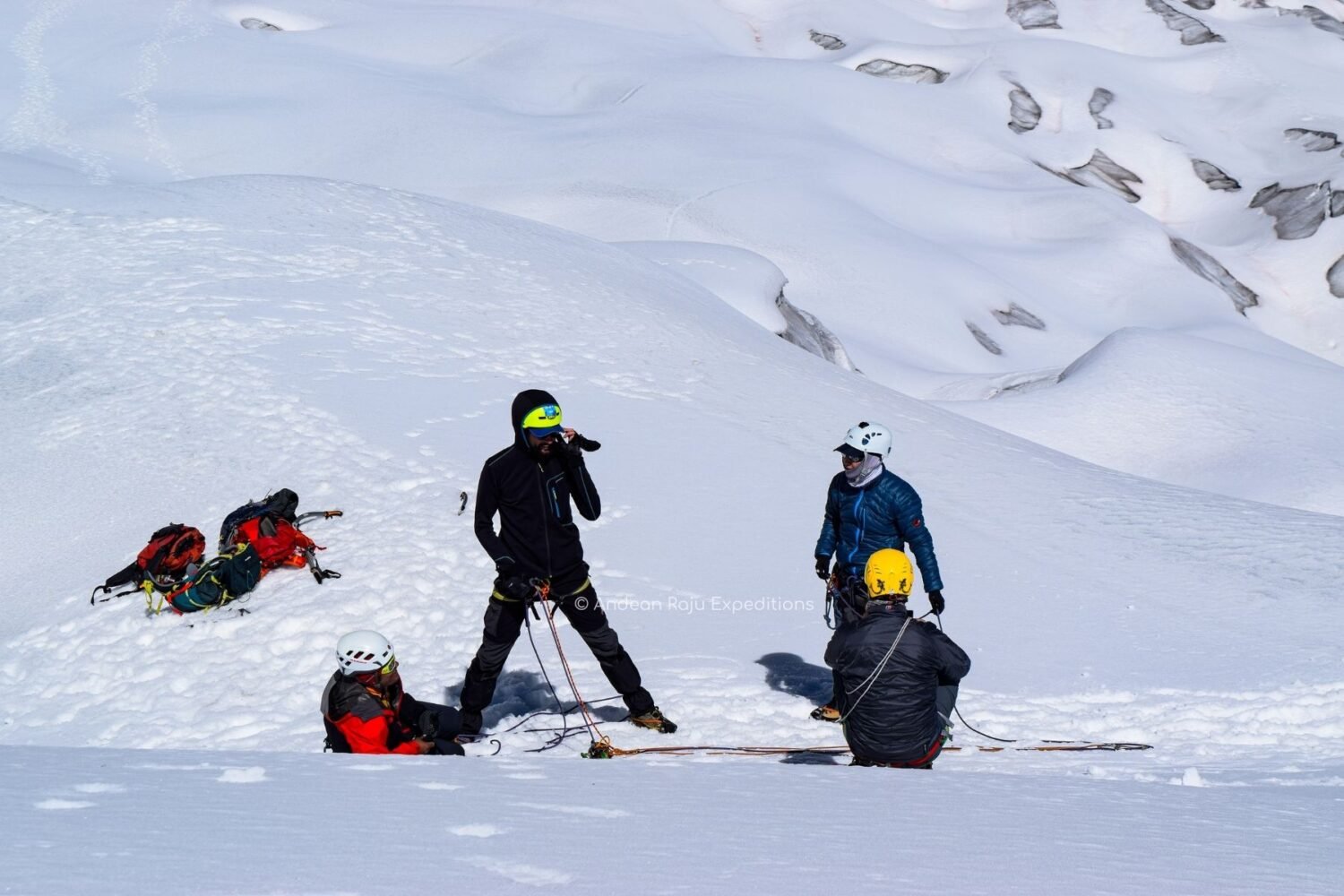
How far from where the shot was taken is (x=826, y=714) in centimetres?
725

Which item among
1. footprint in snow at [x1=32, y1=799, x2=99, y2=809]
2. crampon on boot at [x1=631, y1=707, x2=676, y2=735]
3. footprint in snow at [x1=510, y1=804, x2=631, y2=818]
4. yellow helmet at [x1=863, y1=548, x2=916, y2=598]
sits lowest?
crampon on boot at [x1=631, y1=707, x2=676, y2=735]

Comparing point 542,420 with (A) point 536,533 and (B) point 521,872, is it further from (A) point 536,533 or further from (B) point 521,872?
(B) point 521,872

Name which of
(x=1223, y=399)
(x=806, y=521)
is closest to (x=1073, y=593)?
(x=806, y=521)

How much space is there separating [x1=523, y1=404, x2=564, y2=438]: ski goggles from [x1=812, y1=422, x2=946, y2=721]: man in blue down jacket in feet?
5.85

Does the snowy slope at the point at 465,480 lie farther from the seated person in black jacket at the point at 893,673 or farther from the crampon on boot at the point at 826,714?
the seated person in black jacket at the point at 893,673

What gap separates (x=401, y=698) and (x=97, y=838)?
2.42 m

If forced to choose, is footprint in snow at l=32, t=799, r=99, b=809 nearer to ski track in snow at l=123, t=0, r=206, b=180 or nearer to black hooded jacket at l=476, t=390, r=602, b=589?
black hooded jacket at l=476, t=390, r=602, b=589

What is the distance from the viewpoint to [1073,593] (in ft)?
31.1

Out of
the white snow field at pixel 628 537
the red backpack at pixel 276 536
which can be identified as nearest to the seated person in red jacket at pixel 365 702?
the white snow field at pixel 628 537

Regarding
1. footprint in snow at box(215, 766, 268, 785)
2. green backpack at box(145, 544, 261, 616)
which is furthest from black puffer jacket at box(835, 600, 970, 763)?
green backpack at box(145, 544, 261, 616)

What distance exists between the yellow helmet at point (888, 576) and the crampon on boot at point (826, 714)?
1.66 m

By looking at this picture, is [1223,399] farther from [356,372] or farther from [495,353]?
[356,372]

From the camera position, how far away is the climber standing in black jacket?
6496 millimetres

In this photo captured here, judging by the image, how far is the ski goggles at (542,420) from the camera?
6.35 meters
